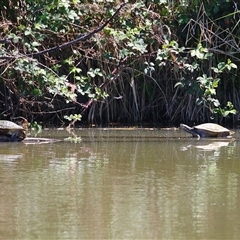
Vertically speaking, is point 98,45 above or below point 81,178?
above

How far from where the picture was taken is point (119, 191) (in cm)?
470

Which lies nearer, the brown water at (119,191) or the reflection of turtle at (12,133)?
the brown water at (119,191)

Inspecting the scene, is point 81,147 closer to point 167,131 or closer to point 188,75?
point 167,131

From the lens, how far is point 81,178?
17.0 feet

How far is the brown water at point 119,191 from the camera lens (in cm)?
371

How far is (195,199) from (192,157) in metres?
2.01

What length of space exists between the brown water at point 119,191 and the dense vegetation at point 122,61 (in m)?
1.45

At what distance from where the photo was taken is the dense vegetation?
8.55 meters

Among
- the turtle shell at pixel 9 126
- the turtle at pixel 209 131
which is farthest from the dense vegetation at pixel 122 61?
the turtle shell at pixel 9 126

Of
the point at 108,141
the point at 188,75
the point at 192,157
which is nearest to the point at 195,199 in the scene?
the point at 192,157

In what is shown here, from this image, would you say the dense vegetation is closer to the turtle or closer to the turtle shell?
the turtle

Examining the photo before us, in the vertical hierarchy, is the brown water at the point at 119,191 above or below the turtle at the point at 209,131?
below

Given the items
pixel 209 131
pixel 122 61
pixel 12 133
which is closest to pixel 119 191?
pixel 12 133

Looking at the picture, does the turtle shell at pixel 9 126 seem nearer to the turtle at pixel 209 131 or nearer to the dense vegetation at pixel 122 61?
the dense vegetation at pixel 122 61
